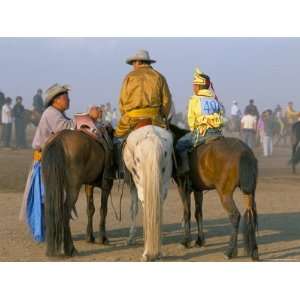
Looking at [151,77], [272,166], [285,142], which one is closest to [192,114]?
[151,77]

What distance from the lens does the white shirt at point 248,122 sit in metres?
23.6

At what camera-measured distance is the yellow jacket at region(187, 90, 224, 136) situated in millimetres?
8781

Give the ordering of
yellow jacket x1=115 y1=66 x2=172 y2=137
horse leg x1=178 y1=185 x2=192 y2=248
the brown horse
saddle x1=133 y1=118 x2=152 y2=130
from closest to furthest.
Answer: saddle x1=133 y1=118 x2=152 y2=130 < yellow jacket x1=115 y1=66 x2=172 y2=137 < horse leg x1=178 y1=185 x2=192 y2=248 < the brown horse

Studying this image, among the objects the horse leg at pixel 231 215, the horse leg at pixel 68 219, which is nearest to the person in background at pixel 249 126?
the horse leg at pixel 231 215

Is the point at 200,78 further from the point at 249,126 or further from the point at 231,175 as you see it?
the point at 249,126

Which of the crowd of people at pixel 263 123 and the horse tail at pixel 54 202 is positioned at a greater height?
the crowd of people at pixel 263 123

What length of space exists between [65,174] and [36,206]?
1.19 m

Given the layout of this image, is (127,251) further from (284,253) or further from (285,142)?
(285,142)

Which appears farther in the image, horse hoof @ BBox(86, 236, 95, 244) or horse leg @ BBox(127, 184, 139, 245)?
horse hoof @ BBox(86, 236, 95, 244)

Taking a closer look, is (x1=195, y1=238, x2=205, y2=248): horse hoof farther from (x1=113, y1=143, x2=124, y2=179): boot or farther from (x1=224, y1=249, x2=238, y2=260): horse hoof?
(x1=113, y1=143, x2=124, y2=179): boot

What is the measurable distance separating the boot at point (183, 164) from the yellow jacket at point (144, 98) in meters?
0.47

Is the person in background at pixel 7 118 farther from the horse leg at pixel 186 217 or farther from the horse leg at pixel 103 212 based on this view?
the horse leg at pixel 186 217

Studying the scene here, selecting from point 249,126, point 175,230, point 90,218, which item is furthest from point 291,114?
point 90,218

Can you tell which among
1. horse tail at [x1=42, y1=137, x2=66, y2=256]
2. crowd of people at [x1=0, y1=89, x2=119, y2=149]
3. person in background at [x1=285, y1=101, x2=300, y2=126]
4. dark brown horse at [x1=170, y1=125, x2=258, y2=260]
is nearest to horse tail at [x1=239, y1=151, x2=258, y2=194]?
dark brown horse at [x1=170, y1=125, x2=258, y2=260]
